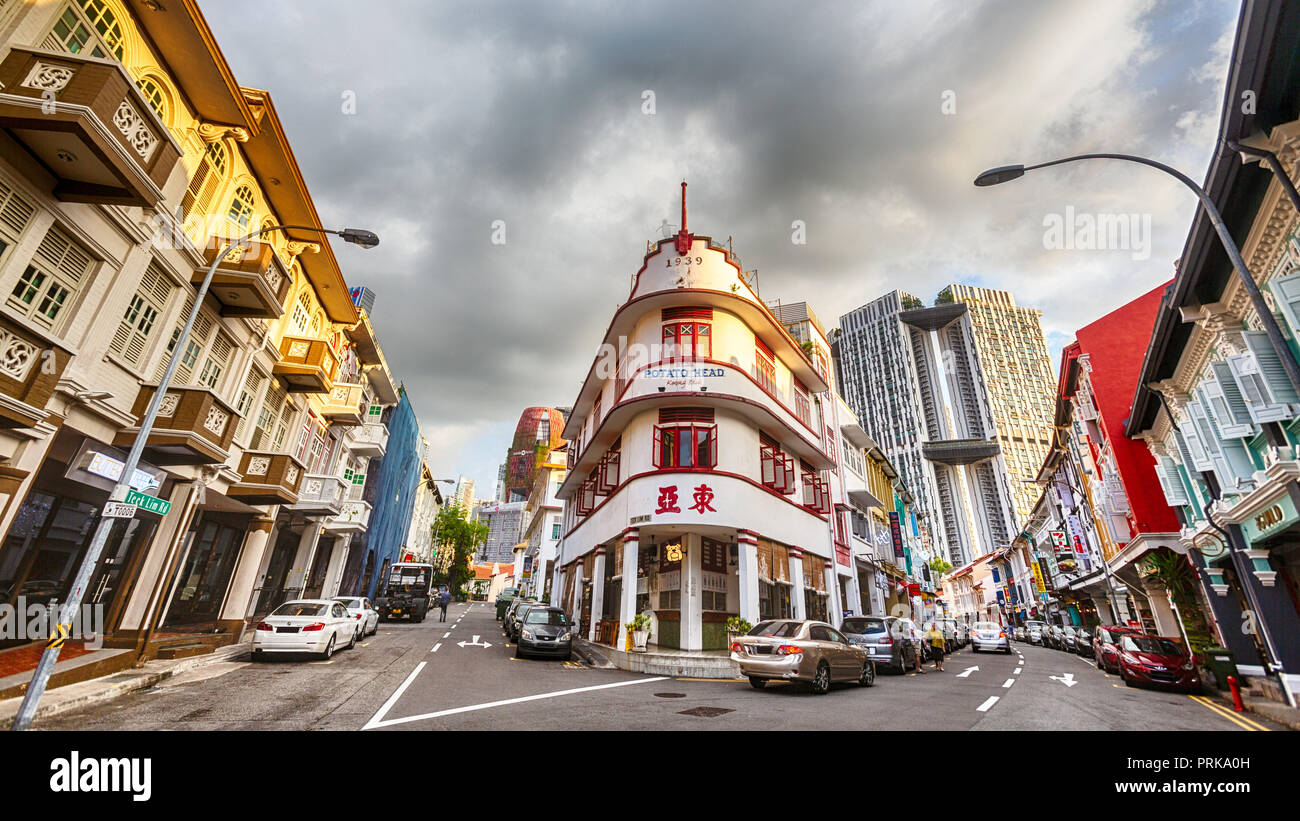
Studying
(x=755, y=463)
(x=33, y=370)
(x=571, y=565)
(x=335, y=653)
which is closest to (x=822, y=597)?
(x=755, y=463)

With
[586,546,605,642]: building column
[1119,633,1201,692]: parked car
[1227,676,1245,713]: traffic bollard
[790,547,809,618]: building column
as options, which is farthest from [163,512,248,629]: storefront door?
[1119,633,1201,692]: parked car

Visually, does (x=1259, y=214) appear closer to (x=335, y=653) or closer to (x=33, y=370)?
(x=33, y=370)

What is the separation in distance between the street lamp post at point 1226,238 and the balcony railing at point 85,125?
48.4 feet

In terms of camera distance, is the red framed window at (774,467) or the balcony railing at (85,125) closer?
the balcony railing at (85,125)

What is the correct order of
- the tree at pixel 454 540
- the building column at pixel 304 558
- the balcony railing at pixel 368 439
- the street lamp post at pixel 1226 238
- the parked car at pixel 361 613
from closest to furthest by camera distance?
1. the street lamp post at pixel 1226 238
2. the parked car at pixel 361 613
3. the building column at pixel 304 558
4. the balcony railing at pixel 368 439
5. the tree at pixel 454 540

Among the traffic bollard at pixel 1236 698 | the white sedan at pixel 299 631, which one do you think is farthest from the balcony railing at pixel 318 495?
the traffic bollard at pixel 1236 698

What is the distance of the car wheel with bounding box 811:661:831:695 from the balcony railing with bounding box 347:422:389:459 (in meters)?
26.2

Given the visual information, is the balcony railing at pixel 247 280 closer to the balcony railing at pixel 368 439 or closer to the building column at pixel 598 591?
the balcony railing at pixel 368 439

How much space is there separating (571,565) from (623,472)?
11.6 metres

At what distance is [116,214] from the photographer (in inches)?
423

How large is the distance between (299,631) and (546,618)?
7346 mm

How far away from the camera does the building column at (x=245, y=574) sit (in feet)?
55.7

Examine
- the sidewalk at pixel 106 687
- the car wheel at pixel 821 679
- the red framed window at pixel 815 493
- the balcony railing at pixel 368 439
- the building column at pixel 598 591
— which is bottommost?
the sidewalk at pixel 106 687

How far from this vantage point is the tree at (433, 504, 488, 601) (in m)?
63.4
